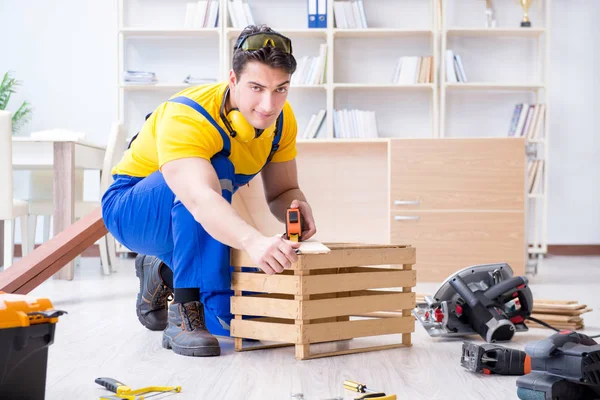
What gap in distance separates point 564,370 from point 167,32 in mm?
4779

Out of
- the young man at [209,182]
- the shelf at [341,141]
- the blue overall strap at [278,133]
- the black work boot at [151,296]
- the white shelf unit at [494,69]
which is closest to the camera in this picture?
the young man at [209,182]

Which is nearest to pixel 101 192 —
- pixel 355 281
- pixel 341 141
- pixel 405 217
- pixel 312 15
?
pixel 341 141

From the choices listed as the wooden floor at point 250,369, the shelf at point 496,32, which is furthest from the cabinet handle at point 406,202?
the shelf at point 496,32

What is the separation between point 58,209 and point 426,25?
11.0 feet

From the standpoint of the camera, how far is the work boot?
183cm

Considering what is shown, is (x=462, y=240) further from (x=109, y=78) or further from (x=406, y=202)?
(x=109, y=78)

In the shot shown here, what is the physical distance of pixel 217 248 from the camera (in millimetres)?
1851

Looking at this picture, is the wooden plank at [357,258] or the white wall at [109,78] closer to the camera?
the wooden plank at [357,258]

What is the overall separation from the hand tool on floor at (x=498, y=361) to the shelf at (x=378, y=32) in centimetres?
410

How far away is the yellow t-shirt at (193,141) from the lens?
5.82 ft

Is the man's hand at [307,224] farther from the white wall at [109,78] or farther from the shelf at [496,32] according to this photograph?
the white wall at [109,78]

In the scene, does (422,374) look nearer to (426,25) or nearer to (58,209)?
(58,209)

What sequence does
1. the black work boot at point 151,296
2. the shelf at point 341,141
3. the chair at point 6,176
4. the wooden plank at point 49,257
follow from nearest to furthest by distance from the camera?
the black work boot at point 151,296 → the wooden plank at point 49,257 → the chair at point 6,176 → the shelf at point 341,141

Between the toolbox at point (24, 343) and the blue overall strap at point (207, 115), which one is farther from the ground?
the blue overall strap at point (207, 115)
